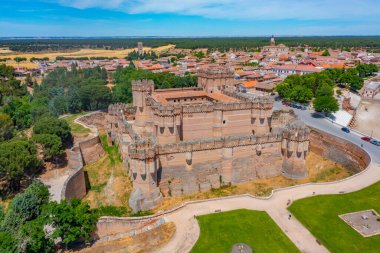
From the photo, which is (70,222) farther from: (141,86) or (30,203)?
(141,86)

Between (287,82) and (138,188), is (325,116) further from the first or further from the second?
(138,188)

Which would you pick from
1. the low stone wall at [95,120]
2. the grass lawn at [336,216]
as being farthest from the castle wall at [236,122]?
the low stone wall at [95,120]

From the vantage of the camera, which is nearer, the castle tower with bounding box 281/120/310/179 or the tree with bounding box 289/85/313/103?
the castle tower with bounding box 281/120/310/179

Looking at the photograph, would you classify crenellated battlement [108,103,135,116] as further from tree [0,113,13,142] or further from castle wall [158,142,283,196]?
tree [0,113,13,142]

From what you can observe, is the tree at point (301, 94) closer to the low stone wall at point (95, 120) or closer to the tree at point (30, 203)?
the low stone wall at point (95, 120)

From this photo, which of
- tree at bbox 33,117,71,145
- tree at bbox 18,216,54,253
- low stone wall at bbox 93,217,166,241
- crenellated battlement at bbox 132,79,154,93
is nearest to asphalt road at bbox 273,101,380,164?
crenellated battlement at bbox 132,79,154,93

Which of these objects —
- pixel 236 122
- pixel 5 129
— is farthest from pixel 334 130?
pixel 5 129
